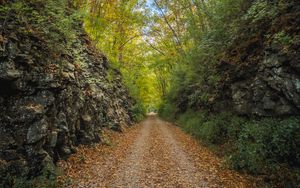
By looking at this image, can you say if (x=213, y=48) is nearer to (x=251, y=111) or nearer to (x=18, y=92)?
(x=251, y=111)

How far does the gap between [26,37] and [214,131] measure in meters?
9.40

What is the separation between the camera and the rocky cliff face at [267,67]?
793cm

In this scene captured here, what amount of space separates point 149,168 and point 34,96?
471 cm

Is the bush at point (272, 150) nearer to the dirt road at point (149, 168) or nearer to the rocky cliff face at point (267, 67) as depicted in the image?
the dirt road at point (149, 168)

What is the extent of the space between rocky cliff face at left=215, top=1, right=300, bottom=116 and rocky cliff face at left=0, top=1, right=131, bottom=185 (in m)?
7.27

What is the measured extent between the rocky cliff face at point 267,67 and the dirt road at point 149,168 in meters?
2.72

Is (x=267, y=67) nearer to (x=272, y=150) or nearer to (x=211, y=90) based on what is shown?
(x=272, y=150)

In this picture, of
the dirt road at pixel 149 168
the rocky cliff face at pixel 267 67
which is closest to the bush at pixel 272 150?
the dirt road at pixel 149 168

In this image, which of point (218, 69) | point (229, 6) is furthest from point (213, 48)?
point (229, 6)

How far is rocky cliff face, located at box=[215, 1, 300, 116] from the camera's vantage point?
7926 mm

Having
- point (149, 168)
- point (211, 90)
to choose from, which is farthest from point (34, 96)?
point (211, 90)

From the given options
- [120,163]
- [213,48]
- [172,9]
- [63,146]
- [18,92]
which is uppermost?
[172,9]

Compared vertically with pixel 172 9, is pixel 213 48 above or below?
below

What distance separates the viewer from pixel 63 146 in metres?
9.25
